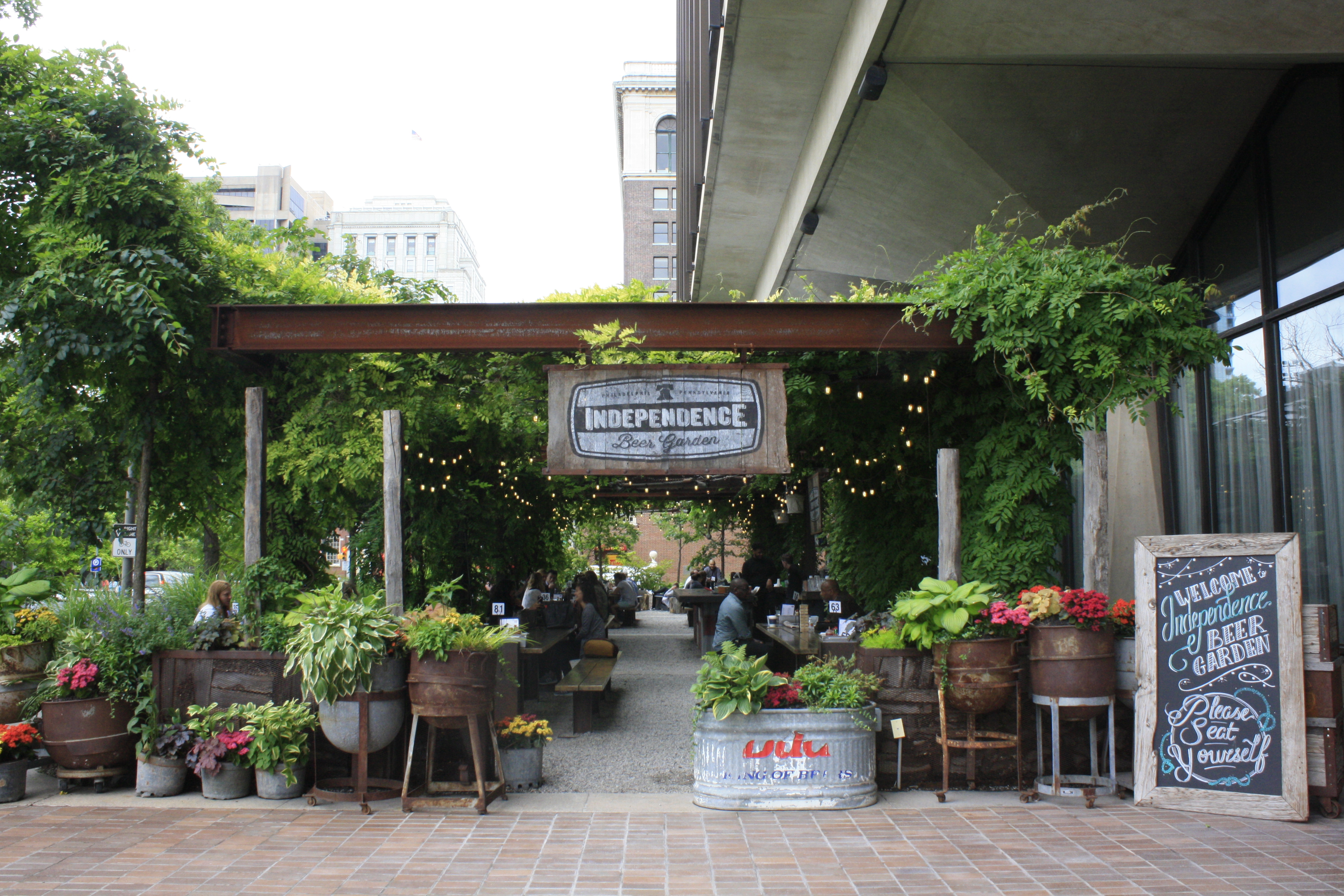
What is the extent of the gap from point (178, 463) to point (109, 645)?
2.66m

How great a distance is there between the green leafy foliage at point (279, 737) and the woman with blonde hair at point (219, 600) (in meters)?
1.04

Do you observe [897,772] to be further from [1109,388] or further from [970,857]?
[1109,388]

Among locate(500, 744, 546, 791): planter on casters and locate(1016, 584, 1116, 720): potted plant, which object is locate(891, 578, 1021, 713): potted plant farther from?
locate(500, 744, 546, 791): planter on casters

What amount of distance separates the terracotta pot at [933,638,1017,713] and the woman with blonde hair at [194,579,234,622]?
17.0ft

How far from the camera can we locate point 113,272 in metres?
7.27

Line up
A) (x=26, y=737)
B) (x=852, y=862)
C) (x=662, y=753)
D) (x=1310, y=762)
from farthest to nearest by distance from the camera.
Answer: (x=662, y=753) < (x=26, y=737) < (x=1310, y=762) < (x=852, y=862)

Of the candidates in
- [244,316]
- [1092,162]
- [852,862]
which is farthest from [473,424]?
[1092,162]

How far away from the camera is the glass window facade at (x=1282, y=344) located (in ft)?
24.1

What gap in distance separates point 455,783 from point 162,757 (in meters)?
2.01

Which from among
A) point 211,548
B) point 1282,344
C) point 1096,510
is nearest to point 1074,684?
point 1096,510

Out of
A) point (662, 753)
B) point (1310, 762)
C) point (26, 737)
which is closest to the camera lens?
point (1310, 762)

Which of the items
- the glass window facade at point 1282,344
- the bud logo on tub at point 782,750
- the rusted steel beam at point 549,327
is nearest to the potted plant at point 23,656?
the rusted steel beam at point 549,327

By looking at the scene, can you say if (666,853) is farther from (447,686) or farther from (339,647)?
(339,647)

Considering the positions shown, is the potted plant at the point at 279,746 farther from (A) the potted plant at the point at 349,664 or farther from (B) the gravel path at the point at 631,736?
(B) the gravel path at the point at 631,736
